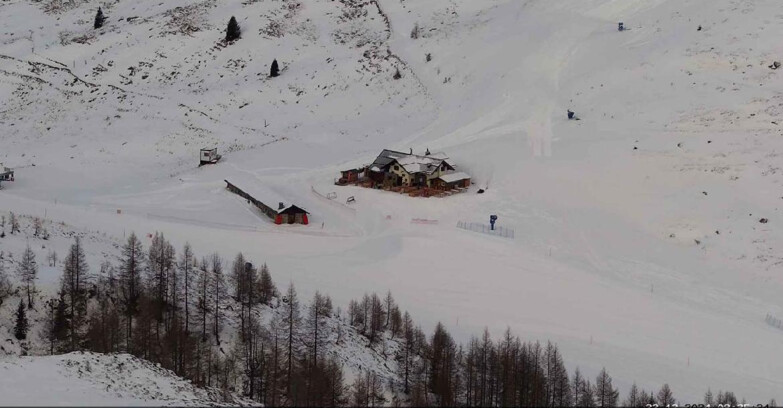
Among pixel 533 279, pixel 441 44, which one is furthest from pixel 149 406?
pixel 441 44

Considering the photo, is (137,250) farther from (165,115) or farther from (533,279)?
(165,115)

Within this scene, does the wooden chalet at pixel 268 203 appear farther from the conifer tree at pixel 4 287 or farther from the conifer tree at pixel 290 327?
the conifer tree at pixel 4 287

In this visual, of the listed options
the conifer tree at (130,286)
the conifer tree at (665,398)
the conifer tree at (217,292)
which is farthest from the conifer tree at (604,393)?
the conifer tree at (130,286)

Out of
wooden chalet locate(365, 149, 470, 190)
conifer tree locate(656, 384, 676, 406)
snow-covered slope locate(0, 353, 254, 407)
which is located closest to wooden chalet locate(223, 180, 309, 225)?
wooden chalet locate(365, 149, 470, 190)

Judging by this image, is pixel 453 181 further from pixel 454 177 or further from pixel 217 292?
pixel 217 292

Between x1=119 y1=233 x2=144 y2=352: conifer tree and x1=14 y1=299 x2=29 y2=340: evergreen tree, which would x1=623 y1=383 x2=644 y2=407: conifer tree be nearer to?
x1=119 y1=233 x2=144 y2=352: conifer tree

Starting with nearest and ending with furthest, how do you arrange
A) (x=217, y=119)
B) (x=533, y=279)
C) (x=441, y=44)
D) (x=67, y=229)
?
(x=67, y=229), (x=533, y=279), (x=217, y=119), (x=441, y=44)

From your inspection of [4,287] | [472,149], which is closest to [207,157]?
[472,149]
